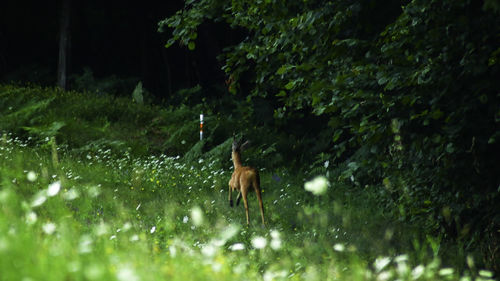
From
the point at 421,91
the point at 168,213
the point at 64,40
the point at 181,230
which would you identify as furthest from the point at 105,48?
the point at 421,91

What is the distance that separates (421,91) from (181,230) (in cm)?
355

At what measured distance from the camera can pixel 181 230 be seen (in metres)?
7.31

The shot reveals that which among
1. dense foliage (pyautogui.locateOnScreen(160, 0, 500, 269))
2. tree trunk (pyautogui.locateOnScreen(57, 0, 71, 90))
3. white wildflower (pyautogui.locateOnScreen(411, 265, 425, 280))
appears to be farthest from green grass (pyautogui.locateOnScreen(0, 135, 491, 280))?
tree trunk (pyautogui.locateOnScreen(57, 0, 71, 90))

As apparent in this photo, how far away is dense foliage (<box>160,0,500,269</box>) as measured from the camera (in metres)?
5.08

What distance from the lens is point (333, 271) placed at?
5387mm

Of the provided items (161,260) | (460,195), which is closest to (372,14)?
(460,195)

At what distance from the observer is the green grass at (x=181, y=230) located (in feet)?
9.95

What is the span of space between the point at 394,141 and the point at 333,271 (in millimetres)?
1400

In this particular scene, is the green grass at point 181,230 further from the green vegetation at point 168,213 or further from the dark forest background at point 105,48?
the dark forest background at point 105,48

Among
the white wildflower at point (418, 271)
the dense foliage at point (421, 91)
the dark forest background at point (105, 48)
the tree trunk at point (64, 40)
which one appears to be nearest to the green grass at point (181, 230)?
the white wildflower at point (418, 271)

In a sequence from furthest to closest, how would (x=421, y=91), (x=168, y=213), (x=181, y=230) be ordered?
1. (x=168, y=213)
2. (x=181, y=230)
3. (x=421, y=91)

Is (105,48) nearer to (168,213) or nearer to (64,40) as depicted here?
(64,40)

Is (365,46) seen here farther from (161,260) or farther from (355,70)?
(161,260)

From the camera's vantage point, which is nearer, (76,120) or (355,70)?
(355,70)
